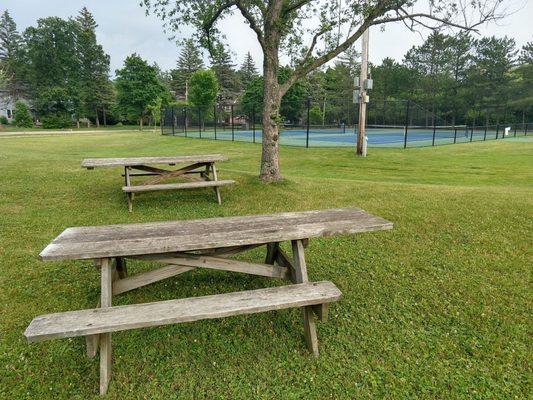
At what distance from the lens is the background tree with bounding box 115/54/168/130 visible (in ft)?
143

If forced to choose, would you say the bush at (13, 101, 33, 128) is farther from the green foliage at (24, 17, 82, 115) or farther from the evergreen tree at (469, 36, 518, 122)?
the evergreen tree at (469, 36, 518, 122)

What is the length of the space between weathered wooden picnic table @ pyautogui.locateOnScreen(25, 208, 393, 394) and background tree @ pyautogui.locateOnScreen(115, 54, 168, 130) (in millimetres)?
43303

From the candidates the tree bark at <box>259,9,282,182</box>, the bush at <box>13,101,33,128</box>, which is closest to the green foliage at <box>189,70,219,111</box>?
the bush at <box>13,101,33,128</box>

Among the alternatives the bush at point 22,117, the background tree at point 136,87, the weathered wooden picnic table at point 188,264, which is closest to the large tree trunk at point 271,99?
the weathered wooden picnic table at point 188,264

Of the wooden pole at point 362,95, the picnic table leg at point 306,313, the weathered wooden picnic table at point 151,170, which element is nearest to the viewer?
the picnic table leg at point 306,313

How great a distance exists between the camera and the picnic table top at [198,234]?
230cm

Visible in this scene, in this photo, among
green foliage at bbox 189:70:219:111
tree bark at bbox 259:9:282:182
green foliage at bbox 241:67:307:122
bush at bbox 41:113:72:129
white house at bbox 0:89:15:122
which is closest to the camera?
tree bark at bbox 259:9:282:182

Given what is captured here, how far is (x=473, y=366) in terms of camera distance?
94.0 inches

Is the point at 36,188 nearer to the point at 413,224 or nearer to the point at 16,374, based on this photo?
the point at 16,374

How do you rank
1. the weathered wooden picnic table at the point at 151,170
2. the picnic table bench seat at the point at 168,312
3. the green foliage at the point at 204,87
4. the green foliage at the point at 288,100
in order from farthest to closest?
the green foliage at the point at 288,100 < the green foliage at the point at 204,87 < the weathered wooden picnic table at the point at 151,170 < the picnic table bench seat at the point at 168,312

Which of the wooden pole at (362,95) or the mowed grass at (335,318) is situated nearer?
the mowed grass at (335,318)

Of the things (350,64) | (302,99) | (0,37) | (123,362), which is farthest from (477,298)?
(0,37)

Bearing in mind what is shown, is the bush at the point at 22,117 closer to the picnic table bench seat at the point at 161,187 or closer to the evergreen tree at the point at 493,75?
the picnic table bench seat at the point at 161,187

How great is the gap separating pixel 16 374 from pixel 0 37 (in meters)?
71.7
